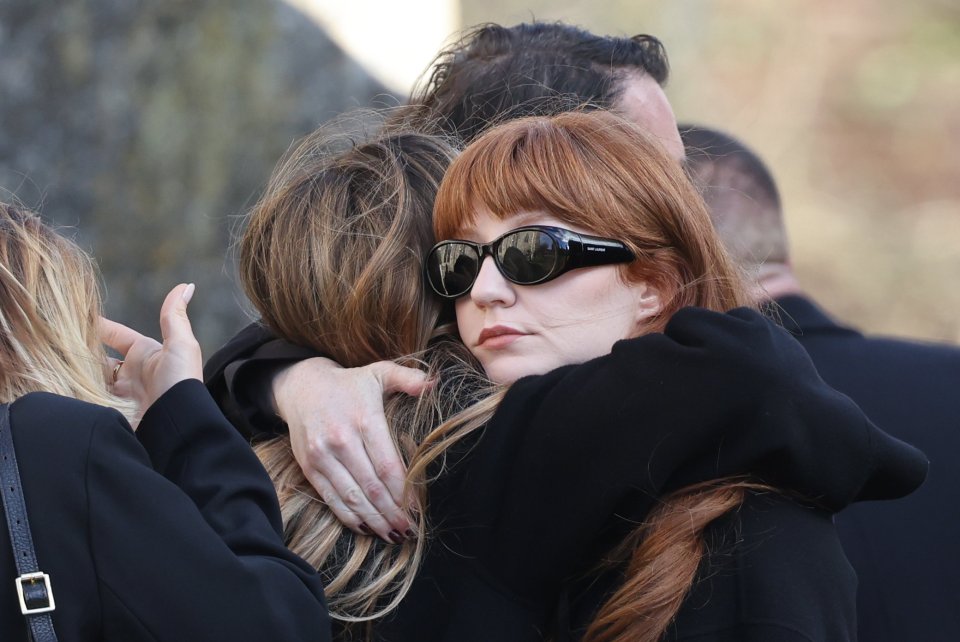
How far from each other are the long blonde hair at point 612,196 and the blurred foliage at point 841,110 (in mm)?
6903

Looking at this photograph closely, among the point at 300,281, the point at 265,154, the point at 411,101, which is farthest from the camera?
the point at 265,154

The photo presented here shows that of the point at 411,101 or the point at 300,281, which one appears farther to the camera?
the point at 411,101

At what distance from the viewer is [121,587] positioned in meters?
1.38

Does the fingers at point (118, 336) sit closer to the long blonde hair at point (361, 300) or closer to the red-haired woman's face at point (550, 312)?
the long blonde hair at point (361, 300)

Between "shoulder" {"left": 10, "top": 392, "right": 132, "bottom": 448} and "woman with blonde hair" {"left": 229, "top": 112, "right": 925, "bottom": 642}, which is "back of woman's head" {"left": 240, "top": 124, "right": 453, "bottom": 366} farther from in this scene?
"shoulder" {"left": 10, "top": 392, "right": 132, "bottom": 448}

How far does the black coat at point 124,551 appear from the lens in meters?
1.36

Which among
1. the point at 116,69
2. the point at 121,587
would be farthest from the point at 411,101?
the point at 116,69

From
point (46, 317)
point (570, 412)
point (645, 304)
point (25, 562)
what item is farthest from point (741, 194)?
point (25, 562)

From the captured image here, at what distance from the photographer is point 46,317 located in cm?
160

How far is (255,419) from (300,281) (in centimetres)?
30

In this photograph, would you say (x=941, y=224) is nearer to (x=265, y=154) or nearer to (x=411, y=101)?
(x=265, y=154)

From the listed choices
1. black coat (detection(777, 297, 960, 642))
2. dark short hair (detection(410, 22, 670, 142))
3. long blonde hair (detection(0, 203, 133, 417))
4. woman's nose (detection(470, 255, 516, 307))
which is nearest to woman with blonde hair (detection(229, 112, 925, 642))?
woman's nose (detection(470, 255, 516, 307))

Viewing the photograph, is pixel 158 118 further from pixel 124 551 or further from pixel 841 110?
pixel 841 110

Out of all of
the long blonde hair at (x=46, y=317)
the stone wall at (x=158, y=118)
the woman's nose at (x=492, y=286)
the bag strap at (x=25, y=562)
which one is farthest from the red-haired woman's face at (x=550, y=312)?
the stone wall at (x=158, y=118)
